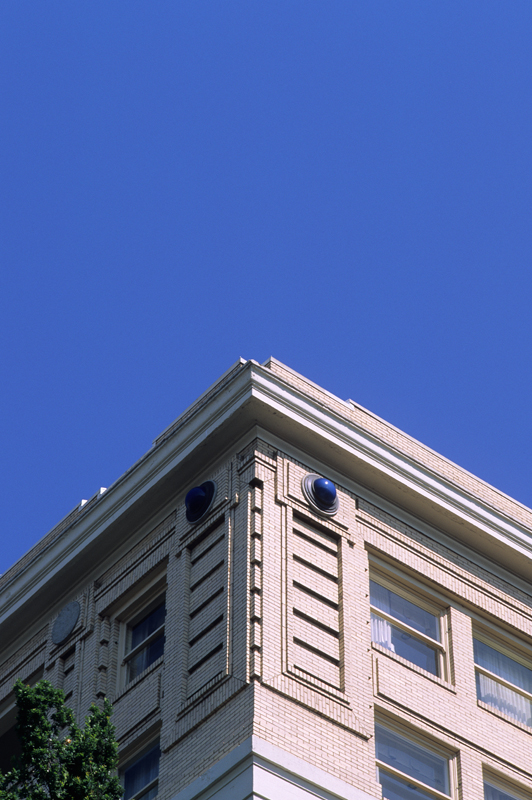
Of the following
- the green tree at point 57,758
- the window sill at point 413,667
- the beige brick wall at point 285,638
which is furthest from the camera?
the window sill at point 413,667

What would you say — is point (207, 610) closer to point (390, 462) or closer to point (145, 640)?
point (145, 640)

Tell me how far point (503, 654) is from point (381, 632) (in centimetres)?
365

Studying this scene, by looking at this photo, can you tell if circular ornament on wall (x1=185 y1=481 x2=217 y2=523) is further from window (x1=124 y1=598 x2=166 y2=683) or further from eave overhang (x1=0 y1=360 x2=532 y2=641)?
window (x1=124 y1=598 x2=166 y2=683)

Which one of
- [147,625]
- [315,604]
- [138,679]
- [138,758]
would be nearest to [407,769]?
[315,604]

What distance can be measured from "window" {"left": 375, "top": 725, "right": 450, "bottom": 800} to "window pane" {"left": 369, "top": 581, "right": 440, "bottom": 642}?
275 centimetres

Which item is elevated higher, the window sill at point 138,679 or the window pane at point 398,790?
the window sill at point 138,679

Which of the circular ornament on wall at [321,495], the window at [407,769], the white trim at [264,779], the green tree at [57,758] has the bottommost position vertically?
the green tree at [57,758]

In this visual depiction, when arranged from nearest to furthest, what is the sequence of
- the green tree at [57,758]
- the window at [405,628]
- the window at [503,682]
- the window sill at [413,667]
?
the green tree at [57,758] < the window sill at [413,667] < the window at [405,628] < the window at [503,682]

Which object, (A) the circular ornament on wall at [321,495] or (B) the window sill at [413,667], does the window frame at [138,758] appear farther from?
(A) the circular ornament on wall at [321,495]

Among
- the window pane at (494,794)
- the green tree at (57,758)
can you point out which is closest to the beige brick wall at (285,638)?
the window pane at (494,794)

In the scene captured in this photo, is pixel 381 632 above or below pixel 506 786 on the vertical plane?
above

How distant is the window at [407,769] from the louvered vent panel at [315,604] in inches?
61.0

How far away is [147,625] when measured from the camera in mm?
29906

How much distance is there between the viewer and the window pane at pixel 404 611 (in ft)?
96.0
